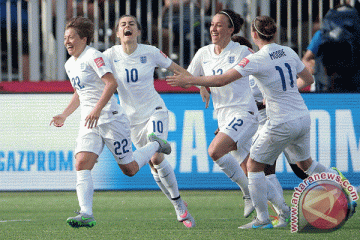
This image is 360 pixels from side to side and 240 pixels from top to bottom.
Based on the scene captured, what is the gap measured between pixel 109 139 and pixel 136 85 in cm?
82

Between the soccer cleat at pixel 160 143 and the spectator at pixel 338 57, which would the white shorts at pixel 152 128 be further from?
the spectator at pixel 338 57

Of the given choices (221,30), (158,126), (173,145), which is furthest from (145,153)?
(173,145)

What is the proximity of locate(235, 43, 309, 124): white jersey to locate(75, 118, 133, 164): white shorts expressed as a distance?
3.82 ft

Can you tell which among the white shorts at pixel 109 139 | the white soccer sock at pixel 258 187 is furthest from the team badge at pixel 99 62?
the white soccer sock at pixel 258 187

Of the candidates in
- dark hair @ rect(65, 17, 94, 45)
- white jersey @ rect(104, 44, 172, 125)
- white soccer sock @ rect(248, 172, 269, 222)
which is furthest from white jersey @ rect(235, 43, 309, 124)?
dark hair @ rect(65, 17, 94, 45)

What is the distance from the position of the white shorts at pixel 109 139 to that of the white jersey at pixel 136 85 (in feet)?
1.93

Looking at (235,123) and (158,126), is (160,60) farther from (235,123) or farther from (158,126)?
(235,123)

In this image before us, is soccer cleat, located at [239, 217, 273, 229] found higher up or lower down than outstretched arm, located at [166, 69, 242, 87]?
lower down

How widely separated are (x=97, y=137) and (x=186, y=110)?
3214 millimetres

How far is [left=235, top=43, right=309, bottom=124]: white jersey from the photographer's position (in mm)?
5746

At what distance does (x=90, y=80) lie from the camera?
598 cm

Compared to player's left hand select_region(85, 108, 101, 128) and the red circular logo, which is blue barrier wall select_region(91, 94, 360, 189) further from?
the red circular logo

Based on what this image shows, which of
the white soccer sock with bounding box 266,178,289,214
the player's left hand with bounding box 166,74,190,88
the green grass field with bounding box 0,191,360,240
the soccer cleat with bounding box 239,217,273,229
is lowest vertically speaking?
the green grass field with bounding box 0,191,360,240

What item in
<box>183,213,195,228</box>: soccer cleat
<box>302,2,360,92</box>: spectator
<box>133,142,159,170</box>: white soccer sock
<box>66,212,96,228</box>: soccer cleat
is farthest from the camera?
<box>302,2,360,92</box>: spectator
